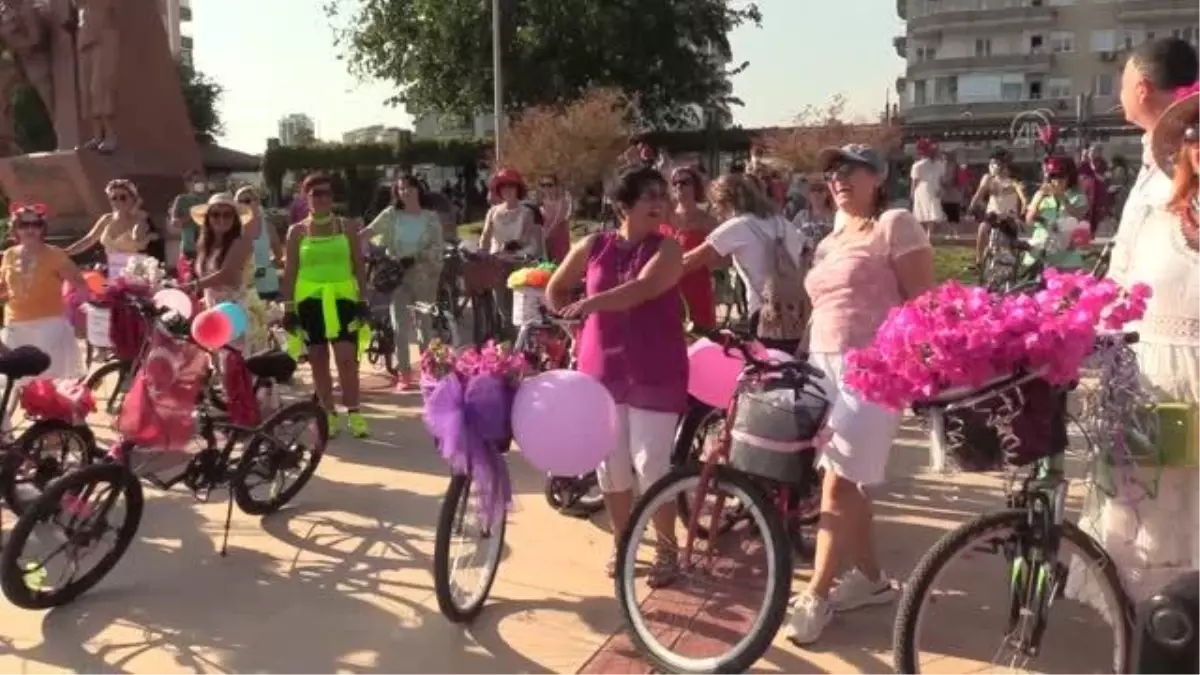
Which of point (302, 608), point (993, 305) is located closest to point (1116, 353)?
point (993, 305)

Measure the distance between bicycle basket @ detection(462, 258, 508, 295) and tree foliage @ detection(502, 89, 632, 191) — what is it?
2336 centimetres

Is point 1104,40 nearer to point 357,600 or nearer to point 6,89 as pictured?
point 6,89

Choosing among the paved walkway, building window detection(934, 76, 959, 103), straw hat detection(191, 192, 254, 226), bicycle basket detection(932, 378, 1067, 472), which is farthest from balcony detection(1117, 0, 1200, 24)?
bicycle basket detection(932, 378, 1067, 472)

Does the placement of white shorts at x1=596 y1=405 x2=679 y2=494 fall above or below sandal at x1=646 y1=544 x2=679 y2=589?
above

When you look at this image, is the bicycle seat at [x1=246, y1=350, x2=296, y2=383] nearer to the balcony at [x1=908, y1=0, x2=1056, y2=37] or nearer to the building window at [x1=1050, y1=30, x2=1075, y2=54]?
the balcony at [x1=908, y1=0, x2=1056, y2=37]

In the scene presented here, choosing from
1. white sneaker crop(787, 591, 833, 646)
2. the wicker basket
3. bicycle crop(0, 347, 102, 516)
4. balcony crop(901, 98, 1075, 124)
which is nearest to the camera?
white sneaker crop(787, 591, 833, 646)

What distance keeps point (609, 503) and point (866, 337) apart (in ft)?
4.14

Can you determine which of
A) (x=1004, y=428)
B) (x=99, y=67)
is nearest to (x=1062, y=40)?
(x=99, y=67)

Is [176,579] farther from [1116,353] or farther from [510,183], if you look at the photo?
[510,183]

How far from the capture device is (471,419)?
453 centimetres

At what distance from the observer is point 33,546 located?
4.86 m

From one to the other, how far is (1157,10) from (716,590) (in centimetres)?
6911

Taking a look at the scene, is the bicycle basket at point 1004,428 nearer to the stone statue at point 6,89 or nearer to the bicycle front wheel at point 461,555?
the bicycle front wheel at point 461,555

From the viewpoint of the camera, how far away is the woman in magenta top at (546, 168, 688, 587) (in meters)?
4.68
